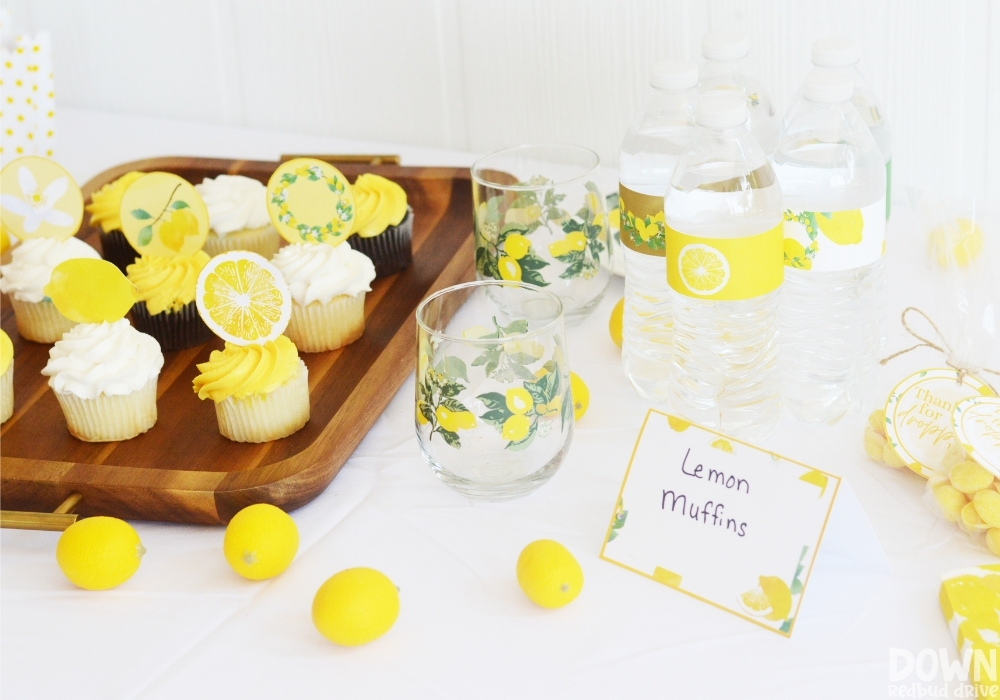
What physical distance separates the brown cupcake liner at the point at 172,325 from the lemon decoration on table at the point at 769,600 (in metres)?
0.84

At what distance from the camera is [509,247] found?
1266 millimetres

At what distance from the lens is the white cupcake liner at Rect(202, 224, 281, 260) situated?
1553 millimetres

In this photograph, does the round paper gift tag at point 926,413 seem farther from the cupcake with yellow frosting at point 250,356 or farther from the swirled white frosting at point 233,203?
the swirled white frosting at point 233,203

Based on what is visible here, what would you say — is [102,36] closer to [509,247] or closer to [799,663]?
[509,247]

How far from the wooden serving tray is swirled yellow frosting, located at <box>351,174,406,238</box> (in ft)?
0.27

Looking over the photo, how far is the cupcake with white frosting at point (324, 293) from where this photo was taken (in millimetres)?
1297

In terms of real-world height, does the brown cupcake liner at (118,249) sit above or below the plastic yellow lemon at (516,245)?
below

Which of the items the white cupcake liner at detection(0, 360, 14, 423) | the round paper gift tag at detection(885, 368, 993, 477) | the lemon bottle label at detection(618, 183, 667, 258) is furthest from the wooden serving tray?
the round paper gift tag at detection(885, 368, 993, 477)

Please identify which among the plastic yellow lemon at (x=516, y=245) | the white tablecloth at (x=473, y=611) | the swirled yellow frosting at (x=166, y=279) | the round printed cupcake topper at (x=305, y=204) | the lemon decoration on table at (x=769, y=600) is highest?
the round printed cupcake topper at (x=305, y=204)

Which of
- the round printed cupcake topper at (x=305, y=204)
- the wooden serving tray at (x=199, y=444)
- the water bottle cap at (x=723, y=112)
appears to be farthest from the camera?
the round printed cupcake topper at (x=305, y=204)

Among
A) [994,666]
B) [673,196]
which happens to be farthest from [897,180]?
[994,666]

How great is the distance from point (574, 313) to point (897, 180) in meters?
0.69

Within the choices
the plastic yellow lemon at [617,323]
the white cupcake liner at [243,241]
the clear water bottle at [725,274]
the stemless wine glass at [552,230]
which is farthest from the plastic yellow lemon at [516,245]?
the white cupcake liner at [243,241]

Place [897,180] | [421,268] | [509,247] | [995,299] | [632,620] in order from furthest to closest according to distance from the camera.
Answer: [897,180] → [421,268] → [509,247] → [995,299] → [632,620]
